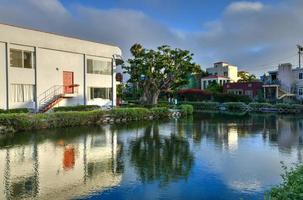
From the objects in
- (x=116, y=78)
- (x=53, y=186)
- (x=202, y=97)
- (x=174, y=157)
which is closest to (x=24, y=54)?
(x=116, y=78)

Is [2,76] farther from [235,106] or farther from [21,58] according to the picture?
[235,106]

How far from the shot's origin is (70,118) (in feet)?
87.4

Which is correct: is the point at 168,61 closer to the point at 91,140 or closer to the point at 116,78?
the point at 116,78

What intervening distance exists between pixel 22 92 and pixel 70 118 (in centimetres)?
568

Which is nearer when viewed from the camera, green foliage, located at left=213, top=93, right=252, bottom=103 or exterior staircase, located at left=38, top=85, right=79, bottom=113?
exterior staircase, located at left=38, top=85, right=79, bottom=113

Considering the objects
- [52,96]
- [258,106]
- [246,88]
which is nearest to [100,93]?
[52,96]

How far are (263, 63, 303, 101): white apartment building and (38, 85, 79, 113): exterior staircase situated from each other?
39497mm

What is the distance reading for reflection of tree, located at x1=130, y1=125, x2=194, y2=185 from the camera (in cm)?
1132

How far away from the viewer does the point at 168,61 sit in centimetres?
4328

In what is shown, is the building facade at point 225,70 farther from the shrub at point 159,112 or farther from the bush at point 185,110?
the shrub at point 159,112

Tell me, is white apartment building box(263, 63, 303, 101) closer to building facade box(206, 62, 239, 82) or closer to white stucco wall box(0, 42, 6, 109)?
building facade box(206, 62, 239, 82)

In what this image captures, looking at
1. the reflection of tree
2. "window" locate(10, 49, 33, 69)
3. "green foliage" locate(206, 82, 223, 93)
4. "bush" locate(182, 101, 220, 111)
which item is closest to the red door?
"window" locate(10, 49, 33, 69)

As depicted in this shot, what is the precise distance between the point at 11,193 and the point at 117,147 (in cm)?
824

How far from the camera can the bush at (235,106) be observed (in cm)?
5399
